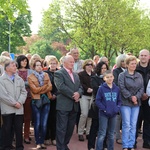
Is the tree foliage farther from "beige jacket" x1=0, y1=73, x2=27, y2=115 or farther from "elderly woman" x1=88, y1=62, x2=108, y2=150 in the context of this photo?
"beige jacket" x1=0, y1=73, x2=27, y2=115

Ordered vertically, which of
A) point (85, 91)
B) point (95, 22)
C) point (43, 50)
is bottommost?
point (85, 91)

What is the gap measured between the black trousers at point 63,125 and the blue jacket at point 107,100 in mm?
638

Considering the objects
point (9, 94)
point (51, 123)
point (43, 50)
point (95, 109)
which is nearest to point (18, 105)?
point (9, 94)

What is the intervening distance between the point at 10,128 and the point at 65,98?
1304 millimetres

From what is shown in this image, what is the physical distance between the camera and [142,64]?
276 inches

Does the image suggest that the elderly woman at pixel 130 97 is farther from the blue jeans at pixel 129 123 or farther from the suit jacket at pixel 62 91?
the suit jacket at pixel 62 91

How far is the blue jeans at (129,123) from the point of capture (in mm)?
6508

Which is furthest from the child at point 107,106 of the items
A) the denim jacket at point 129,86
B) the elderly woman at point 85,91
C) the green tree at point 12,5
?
the green tree at point 12,5

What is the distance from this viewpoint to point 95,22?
27.1 m

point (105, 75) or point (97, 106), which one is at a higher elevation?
point (105, 75)

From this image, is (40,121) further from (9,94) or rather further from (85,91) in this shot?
(85,91)

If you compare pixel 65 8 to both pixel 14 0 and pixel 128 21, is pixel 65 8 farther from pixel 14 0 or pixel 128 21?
pixel 14 0

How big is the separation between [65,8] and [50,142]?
22.1 m

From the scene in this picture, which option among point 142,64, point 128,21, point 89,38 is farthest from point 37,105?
point 128,21
